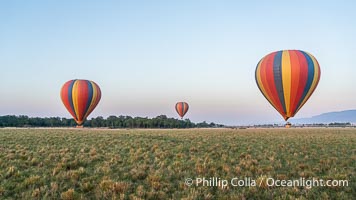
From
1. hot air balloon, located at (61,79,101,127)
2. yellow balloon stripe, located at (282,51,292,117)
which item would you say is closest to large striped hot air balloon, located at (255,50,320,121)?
yellow balloon stripe, located at (282,51,292,117)

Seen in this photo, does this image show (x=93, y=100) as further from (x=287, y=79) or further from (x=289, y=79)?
(x=289, y=79)

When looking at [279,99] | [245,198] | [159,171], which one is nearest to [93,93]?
[279,99]

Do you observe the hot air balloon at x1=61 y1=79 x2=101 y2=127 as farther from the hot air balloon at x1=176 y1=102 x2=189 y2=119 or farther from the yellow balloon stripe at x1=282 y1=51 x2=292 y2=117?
the hot air balloon at x1=176 y1=102 x2=189 y2=119

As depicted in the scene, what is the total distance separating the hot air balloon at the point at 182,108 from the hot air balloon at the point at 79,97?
5935 cm

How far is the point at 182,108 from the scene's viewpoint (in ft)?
363

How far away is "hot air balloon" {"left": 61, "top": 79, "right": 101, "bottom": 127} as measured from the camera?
50.3 metres

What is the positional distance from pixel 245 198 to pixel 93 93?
49179 millimetres

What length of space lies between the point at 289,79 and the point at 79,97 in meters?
36.4

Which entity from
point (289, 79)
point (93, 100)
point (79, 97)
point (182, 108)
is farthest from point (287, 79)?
point (182, 108)

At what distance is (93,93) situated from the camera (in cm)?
5225

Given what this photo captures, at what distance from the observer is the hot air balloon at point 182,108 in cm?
11062

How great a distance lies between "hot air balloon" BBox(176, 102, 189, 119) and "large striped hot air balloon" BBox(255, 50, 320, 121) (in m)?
75.8

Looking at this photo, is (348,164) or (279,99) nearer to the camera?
(348,164)

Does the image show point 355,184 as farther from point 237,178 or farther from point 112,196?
point 112,196
